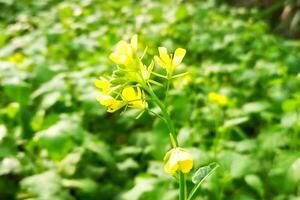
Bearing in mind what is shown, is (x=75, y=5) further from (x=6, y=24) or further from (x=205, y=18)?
(x=205, y=18)

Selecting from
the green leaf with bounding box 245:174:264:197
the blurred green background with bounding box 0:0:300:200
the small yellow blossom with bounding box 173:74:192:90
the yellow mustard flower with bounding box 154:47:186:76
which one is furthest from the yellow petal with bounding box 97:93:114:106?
the small yellow blossom with bounding box 173:74:192:90

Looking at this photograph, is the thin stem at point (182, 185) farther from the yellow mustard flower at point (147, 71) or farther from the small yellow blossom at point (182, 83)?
the small yellow blossom at point (182, 83)

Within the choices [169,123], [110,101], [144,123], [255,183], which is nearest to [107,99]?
[110,101]

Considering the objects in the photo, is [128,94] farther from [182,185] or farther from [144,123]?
[144,123]

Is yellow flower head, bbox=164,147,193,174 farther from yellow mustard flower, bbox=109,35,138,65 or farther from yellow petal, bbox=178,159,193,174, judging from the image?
yellow mustard flower, bbox=109,35,138,65

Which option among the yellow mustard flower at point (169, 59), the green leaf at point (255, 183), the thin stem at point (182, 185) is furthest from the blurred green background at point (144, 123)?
the yellow mustard flower at point (169, 59)

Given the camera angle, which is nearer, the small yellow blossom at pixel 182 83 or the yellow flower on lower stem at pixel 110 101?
the yellow flower on lower stem at pixel 110 101
